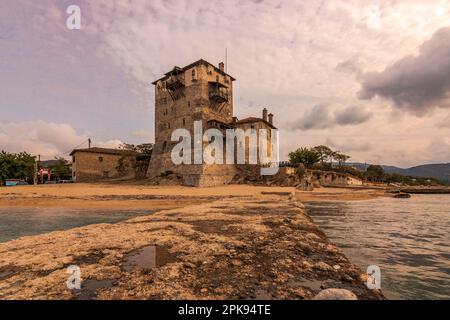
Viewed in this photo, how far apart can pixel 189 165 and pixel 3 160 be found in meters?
41.3

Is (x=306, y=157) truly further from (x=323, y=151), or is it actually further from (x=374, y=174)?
(x=374, y=174)

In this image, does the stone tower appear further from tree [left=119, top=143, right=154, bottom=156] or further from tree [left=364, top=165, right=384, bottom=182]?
tree [left=364, top=165, right=384, bottom=182]

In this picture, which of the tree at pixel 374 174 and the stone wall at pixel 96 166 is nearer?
the stone wall at pixel 96 166

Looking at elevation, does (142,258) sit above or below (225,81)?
below

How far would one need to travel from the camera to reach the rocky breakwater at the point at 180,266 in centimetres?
296

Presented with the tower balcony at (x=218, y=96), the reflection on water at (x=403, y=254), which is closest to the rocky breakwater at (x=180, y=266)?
the reflection on water at (x=403, y=254)

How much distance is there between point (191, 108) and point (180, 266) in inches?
1718

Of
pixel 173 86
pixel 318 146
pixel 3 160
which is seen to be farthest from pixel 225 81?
pixel 3 160

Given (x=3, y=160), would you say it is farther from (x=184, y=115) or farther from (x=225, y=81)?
(x=225, y=81)

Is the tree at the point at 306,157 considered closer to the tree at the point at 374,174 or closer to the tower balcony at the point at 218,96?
the tower balcony at the point at 218,96

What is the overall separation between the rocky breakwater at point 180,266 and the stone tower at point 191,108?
3444cm

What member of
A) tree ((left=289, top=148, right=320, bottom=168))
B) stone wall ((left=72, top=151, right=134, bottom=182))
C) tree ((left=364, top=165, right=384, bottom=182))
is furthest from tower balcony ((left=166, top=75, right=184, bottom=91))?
tree ((left=364, top=165, right=384, bottom=182))

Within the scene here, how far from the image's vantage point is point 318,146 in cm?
7894

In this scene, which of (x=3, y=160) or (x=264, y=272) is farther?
(x=3, y=160)
